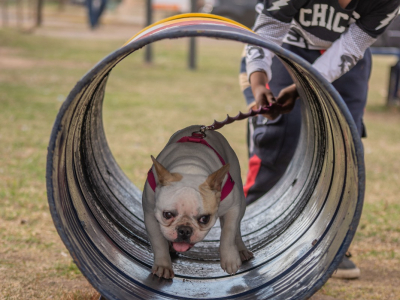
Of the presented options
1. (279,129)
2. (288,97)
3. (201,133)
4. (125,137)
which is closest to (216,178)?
(201,133)

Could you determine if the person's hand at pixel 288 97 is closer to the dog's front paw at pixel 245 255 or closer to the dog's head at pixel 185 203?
the dog's front paw at pixel 245 255

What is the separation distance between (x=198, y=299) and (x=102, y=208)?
96 cm

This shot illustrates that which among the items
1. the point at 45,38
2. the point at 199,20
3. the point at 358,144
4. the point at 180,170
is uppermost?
the point at 199,20

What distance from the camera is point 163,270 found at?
10.6 ft

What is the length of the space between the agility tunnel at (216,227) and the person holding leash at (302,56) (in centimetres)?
21

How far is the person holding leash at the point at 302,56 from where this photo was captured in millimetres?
3910

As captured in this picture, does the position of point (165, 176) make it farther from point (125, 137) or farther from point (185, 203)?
point (125, 137)

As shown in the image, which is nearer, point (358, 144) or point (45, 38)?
point (358, 144)

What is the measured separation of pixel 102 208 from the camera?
367cm

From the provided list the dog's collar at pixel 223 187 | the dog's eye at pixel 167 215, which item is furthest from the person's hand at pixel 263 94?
the dog's eye at pixel 167 215

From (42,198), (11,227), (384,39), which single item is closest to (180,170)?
(11,227)

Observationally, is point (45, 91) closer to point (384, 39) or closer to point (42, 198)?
point (42, 198)

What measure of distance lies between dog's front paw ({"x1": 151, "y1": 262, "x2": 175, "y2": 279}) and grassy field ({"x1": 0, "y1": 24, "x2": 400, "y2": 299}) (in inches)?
22.3

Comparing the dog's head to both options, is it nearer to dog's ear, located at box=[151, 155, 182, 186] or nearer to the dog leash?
dog's ear, located at box=[151, 155, 182, 186]
